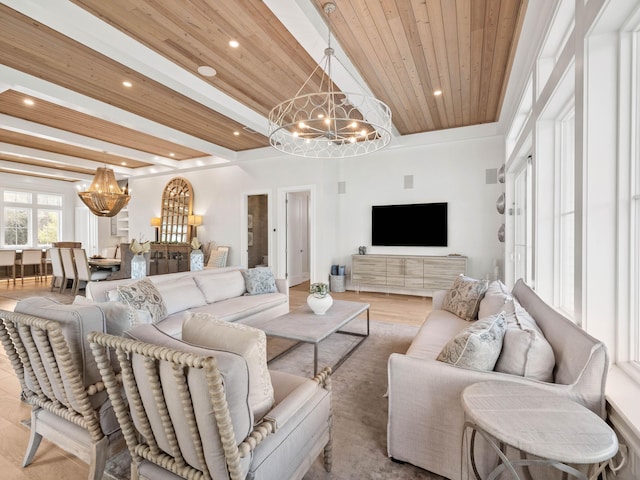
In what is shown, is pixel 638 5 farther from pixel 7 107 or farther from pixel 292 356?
pixel 7 107

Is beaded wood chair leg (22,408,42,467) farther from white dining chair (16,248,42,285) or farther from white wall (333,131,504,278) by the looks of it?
white dining chair (16,248,42,285)

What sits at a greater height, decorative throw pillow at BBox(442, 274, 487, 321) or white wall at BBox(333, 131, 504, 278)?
white wall at BBox(333, 131, 504, 278)

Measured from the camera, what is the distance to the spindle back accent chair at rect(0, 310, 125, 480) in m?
1.31

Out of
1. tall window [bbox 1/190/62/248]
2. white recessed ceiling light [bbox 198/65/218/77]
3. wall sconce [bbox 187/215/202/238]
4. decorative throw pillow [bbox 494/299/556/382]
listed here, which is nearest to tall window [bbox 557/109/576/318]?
decorative throw pillow [bbox 494/299/556/382]

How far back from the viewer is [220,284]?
373cm

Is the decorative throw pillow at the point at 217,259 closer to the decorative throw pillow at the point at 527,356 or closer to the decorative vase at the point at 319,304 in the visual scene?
the decorative vase at the point at 319,304

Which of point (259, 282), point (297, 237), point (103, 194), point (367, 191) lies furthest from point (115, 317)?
point (297, 237)

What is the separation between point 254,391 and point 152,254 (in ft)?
21.1

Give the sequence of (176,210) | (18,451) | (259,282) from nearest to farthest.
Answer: (18,451) → (259,282) → (176,210)

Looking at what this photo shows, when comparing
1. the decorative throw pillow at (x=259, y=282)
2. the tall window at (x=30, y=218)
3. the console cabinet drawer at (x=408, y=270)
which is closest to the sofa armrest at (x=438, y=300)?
the decorative throw pillow at (x=259, y=282)

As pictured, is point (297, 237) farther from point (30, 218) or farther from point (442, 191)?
point (30, 218)

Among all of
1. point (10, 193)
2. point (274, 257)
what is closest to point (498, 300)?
point (274, 257)

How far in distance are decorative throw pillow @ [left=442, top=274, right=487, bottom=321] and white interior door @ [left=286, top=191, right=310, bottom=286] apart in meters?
4.27

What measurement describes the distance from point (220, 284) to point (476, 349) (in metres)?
2.95
